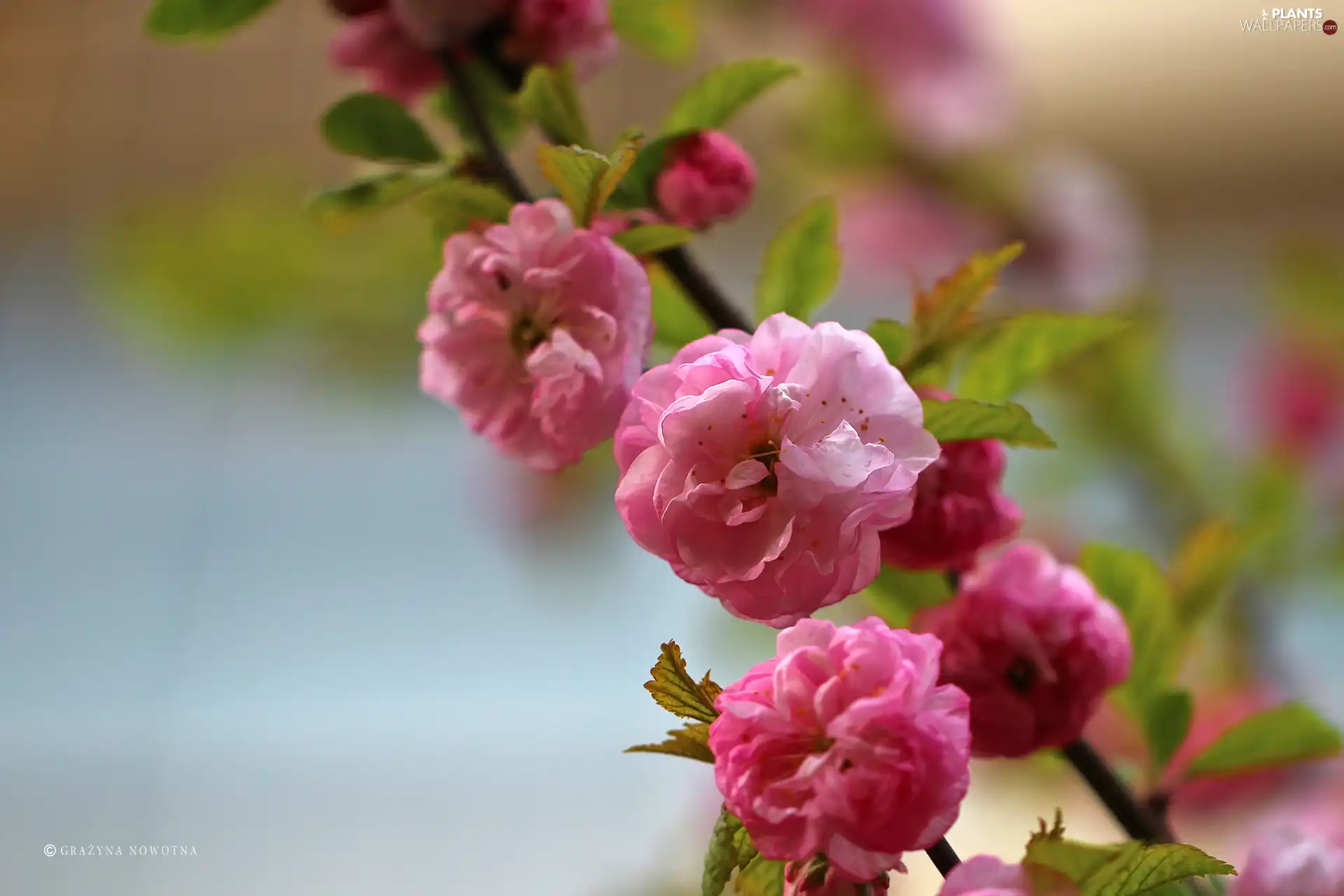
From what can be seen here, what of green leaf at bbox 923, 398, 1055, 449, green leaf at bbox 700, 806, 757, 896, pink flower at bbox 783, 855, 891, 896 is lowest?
pink flower at bbox 783, 855, 891, 896

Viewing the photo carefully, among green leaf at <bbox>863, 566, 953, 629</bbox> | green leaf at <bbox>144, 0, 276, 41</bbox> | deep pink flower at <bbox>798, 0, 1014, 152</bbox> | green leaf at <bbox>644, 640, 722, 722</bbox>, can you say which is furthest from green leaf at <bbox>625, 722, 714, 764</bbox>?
deep pink flower at <bbox>798, 0, 1014, 152</bbox>

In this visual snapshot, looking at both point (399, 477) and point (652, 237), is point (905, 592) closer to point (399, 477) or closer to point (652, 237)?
point (652, 237)

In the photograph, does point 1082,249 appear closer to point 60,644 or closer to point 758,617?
point 758,617

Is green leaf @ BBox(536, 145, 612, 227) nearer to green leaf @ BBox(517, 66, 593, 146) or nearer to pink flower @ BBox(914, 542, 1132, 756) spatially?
green leaf @ BBox(517, 66, 593, 146)

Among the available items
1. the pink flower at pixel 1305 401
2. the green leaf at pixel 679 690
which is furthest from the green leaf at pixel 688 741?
the pink flower at pixel 1305 401

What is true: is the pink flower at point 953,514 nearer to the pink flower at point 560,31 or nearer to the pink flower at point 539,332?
the pink flower at point 539,332

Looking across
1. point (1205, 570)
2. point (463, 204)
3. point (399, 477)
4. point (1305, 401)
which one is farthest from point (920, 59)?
point (399, 477)
